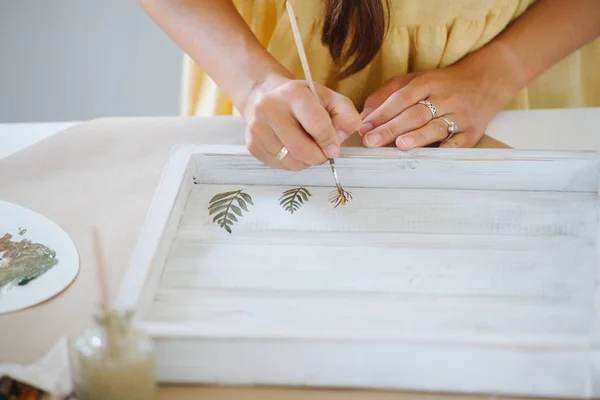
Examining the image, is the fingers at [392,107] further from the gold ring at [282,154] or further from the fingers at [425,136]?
the gold ring at [282,154]

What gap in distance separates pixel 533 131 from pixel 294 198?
37 cm

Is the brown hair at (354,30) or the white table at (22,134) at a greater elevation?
A: the brown hair at (354,30)

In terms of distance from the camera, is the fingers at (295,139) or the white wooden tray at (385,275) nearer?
the white wooden tray at (385,275)

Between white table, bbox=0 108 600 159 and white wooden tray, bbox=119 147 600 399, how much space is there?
0.15 m

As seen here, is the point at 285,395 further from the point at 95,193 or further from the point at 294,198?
the point at 95,193

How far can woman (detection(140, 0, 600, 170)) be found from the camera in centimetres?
82

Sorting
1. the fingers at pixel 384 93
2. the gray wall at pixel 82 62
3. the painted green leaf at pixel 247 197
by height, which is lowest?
the painted green leaf at pixel 247 197

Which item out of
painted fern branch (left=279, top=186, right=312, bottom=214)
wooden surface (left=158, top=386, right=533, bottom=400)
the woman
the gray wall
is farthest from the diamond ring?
the gray wall

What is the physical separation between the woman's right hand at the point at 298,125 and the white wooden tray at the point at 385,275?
0.9 inches

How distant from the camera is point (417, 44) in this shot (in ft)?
3.17

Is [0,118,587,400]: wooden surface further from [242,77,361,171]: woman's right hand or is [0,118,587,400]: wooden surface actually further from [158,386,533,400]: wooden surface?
[242,77,361,171]: woman's right hand

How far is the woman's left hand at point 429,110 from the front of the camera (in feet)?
2.60

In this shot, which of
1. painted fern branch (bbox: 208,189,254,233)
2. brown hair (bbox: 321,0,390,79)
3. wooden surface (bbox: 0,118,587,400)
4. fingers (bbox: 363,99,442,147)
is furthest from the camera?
brown hair (bbox: 321,0,390,79)

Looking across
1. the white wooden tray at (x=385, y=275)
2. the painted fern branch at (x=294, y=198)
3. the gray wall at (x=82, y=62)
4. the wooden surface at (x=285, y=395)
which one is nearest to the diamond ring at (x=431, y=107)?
the white wooden tray at (x=385, y=275)
